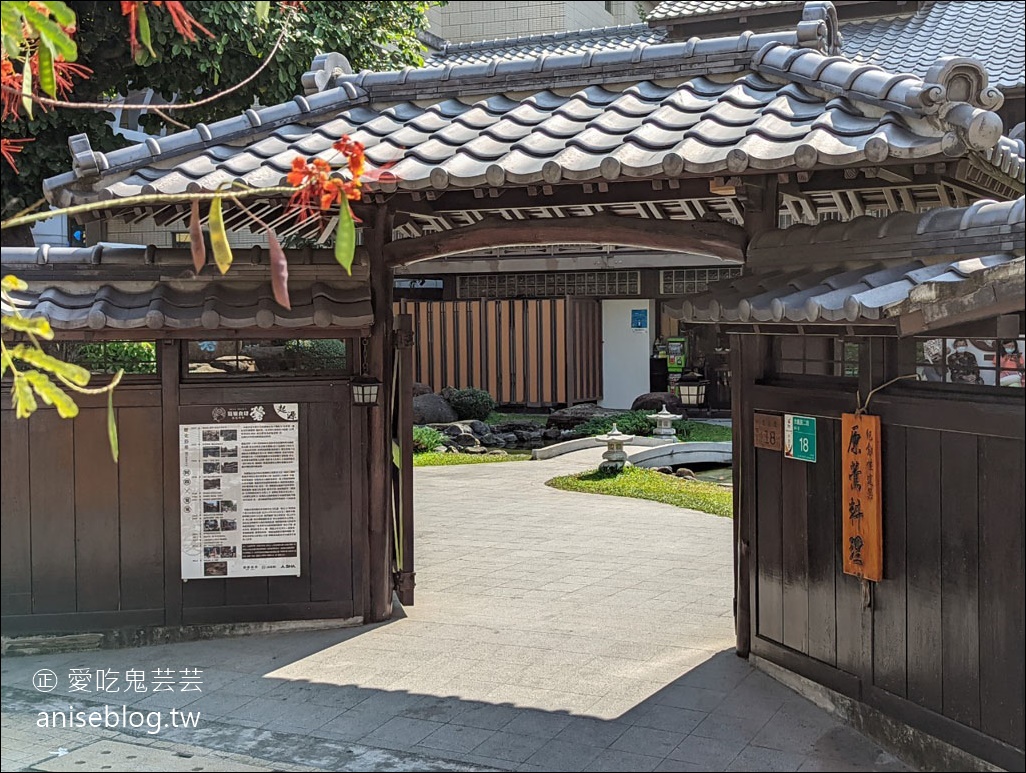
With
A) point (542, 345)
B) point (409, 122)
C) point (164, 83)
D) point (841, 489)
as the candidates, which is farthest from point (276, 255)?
point (542, 345)

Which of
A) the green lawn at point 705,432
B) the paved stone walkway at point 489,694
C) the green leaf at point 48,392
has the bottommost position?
the paved stone walkway at point 489,694

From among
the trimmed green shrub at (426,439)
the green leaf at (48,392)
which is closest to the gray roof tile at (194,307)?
the green leaf at (48,392)

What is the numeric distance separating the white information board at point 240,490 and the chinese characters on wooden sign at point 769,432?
11.1 ft

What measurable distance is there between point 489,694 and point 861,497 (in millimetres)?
2606

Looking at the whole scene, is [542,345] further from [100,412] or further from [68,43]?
[68,43]

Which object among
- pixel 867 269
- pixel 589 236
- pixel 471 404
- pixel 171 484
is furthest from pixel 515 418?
pixel 867 269

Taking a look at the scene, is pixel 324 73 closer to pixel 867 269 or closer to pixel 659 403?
pixel 867 269

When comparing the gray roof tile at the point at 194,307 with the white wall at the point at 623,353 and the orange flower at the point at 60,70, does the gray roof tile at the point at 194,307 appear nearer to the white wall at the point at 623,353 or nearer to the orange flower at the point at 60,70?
the orange flower at the point at 60,70

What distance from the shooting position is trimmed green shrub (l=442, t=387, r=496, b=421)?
947 inches

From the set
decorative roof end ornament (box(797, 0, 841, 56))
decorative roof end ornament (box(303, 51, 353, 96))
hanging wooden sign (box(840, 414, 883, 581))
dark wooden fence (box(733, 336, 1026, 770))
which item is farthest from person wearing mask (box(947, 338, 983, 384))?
decorative roof end ornament (box(303, 51, 353, 96))

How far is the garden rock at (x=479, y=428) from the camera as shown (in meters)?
22.3

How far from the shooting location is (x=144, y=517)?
315 inches

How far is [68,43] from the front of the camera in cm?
362

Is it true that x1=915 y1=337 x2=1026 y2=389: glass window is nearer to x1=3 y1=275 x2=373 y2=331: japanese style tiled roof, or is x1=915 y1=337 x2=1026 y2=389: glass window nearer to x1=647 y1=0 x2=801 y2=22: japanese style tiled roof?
x1=3 y1=275 x2=373 y2=331: japanese style tiled roof
